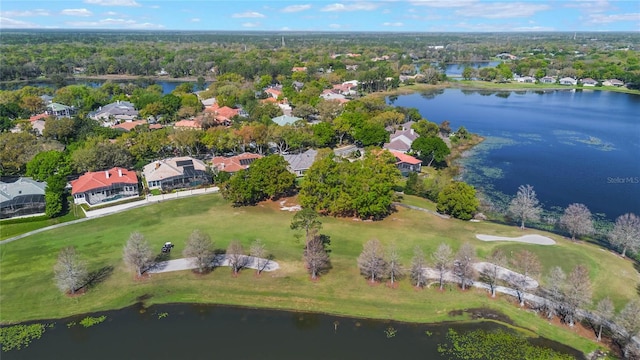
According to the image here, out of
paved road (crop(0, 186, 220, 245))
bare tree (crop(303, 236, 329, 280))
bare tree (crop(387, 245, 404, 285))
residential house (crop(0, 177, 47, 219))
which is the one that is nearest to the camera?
bare tree (crop(387, 245, 404, 285))

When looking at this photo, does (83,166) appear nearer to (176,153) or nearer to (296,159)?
(176,153)

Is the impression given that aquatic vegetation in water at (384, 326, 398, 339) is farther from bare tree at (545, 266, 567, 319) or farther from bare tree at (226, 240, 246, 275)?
bare tree at (226, 240, 246, 275)

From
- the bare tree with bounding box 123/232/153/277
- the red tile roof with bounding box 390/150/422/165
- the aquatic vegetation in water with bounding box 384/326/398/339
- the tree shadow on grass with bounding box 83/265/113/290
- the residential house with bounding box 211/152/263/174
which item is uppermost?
the red tile roof with bounding box 390/150/422/165

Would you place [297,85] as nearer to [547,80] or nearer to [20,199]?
[20,199]

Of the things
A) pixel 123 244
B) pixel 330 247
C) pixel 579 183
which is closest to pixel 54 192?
pixel 123 244

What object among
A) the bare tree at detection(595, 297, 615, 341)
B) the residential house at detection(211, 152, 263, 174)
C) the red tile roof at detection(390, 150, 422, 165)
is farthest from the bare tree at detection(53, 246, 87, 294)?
the red tile roof at detection(390, 150, 422, 165)
